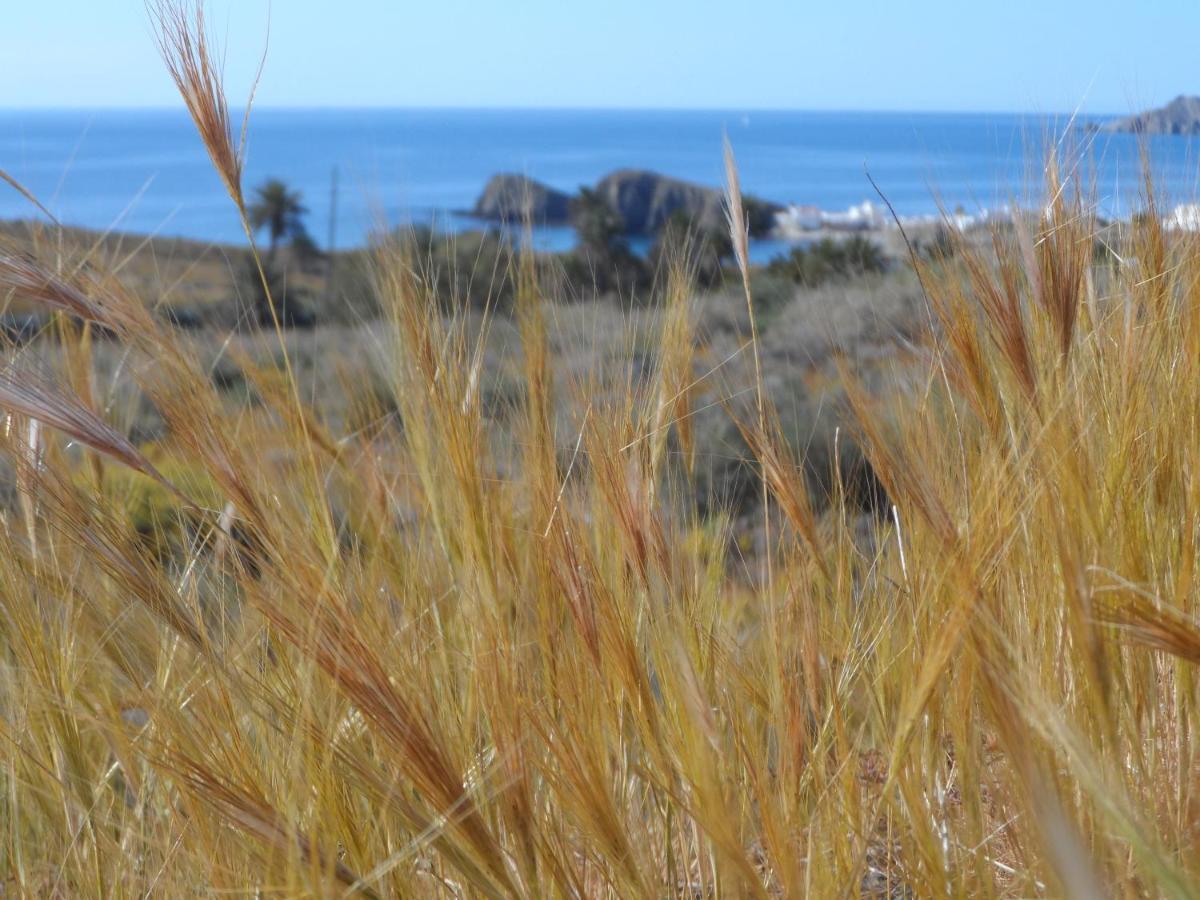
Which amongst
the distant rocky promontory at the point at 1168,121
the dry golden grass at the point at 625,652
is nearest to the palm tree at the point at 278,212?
the distant rocky promontory at the point at 1168,121

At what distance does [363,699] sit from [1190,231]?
4.29 feet

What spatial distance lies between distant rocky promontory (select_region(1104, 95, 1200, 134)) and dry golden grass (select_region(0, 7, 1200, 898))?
0.34 m

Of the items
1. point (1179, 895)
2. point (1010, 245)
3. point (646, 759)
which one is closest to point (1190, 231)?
point (1010, 245)

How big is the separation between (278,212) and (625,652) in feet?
56.6

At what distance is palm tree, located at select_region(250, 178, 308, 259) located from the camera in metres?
16.8

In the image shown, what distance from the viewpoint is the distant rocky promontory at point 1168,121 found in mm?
1575

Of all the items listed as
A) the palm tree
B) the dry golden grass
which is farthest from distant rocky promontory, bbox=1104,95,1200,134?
the palm tree

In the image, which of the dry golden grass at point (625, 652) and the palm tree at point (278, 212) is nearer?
the dry golden grass at point (625, 652)

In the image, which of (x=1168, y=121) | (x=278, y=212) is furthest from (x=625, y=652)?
(x=278, y=212)

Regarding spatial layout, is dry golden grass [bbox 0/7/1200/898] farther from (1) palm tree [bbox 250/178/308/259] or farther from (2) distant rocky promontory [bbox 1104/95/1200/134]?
(1) palm tree [bbox 250/178/308/259]

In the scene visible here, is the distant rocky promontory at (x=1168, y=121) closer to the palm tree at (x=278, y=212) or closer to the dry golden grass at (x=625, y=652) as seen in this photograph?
the dry golden grass at (x=625, y=652)

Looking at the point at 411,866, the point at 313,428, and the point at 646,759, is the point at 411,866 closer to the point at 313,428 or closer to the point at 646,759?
the point at 646,759

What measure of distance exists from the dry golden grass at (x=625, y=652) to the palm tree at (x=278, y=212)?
1640 centimetres

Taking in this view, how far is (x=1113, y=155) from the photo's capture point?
1.63 metres
